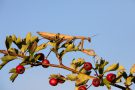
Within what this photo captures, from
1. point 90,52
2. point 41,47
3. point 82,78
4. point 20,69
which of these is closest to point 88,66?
point 82,78

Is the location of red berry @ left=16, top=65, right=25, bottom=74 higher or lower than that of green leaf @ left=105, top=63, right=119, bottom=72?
lower

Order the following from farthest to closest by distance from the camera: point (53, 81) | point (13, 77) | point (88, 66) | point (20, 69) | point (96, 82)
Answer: point (53, 81)
point (13, 77)
point (20, 69)
point (88, 66)
point (96, 82)

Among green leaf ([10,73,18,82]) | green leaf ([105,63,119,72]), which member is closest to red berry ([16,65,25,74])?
green leaf ([10,73,18,82])

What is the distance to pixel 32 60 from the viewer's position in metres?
3.53

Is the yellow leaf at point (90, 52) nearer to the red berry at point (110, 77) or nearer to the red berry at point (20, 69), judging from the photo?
the red berry at point (110, 77)

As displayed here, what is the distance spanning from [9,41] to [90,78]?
135 cm

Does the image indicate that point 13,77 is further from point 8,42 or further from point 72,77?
point 72,77

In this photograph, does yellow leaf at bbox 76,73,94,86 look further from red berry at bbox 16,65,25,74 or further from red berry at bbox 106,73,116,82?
red berry at bbox 16,65,25,74

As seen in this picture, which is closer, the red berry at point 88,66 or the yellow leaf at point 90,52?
the red berry at point 88,66

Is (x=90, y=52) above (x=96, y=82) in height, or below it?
above

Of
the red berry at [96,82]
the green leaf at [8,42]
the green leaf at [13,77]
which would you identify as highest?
the green leaf at [8,42]

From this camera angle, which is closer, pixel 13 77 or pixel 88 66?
pixel 88 66

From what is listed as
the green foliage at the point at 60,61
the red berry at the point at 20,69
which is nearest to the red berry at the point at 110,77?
the green foliage at the point at 60,61

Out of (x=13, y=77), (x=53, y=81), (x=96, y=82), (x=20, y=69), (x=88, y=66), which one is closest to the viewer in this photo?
(x=96, y=82)
